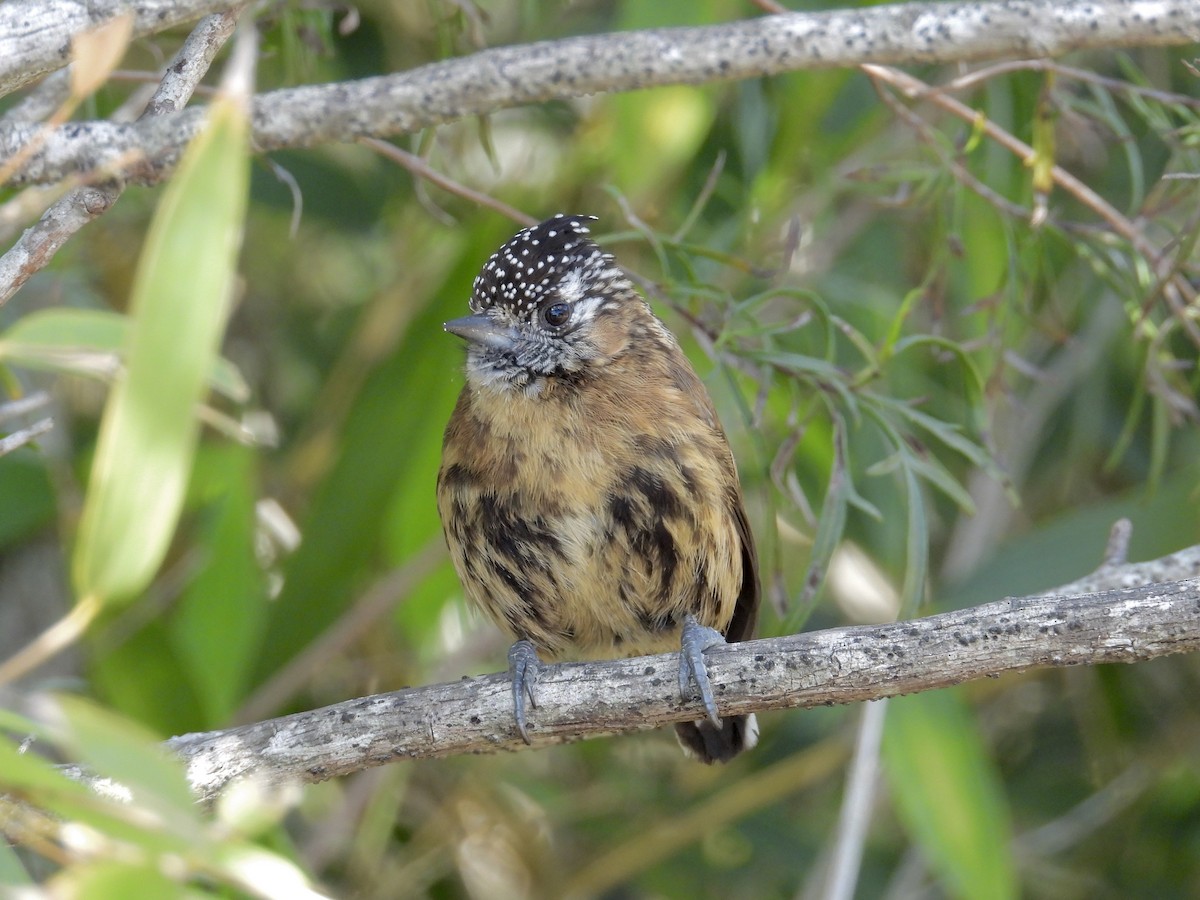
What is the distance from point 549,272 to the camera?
3008 millimetres

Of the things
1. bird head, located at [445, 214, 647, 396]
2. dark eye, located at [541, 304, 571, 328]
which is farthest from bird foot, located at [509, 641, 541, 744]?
dark eye, located at [541, 304, 571, 328]

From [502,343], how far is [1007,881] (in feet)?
6.64

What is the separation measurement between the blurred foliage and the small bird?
21cm

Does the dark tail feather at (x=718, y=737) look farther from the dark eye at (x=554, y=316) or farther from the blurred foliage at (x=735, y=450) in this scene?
the dark eye at (x=554, y=316)

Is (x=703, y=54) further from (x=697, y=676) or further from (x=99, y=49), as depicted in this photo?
(x=99, y=49)

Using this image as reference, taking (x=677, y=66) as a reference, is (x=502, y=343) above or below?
below

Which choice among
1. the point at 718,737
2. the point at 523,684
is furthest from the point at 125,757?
the point at 718,737

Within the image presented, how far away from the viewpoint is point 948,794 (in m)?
3.71

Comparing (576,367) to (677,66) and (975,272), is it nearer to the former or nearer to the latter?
(677,66)

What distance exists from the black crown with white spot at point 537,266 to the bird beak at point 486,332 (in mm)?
76

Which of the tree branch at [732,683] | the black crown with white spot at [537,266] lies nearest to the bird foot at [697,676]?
the tree branch at [732,683]

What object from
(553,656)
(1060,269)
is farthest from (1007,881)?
(1060,269)

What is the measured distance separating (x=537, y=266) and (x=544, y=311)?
0.11 meters

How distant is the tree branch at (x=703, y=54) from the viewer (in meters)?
2.36
